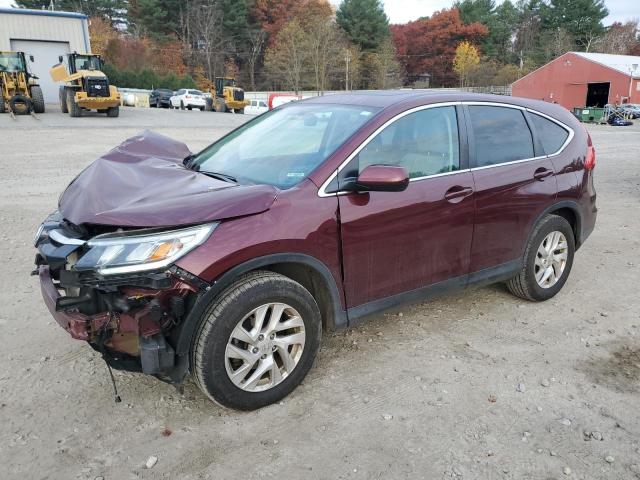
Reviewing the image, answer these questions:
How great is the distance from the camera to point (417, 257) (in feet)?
A: 11.4

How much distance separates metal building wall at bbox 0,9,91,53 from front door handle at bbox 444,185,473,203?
37.6 meters

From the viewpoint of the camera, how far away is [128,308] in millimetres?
2590

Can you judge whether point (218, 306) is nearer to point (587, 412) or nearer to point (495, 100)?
point (587, 412)

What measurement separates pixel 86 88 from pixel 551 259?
24.0 metres

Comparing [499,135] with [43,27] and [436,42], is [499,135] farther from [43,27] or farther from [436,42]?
[436,42]

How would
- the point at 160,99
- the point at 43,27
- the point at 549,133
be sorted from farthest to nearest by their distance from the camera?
the point at 160,99, the point at 43,27, the point at 549,133

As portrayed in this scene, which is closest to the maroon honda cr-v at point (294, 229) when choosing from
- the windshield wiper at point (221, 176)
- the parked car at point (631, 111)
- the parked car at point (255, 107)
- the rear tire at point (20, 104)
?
the windshield wiper at point (221, 176)

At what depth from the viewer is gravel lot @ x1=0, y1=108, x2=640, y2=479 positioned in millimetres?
2596

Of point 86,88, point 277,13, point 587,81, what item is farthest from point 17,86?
point 277,13

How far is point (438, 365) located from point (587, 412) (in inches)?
35.7

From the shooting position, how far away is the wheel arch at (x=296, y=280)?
2.65m

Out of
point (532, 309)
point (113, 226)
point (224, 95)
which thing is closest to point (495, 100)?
point (532, 309)

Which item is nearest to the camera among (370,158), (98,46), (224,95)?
(370,158)

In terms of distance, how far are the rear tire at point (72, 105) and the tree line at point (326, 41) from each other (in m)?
24.1
